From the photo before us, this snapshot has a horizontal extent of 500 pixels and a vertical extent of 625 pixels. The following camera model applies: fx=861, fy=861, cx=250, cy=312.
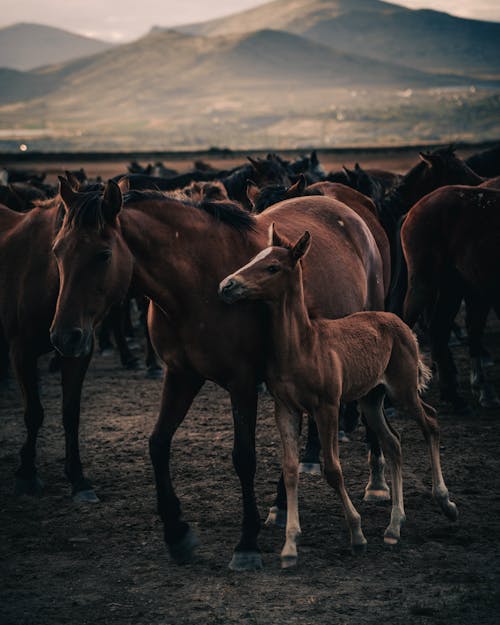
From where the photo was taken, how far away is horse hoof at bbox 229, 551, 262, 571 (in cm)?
520

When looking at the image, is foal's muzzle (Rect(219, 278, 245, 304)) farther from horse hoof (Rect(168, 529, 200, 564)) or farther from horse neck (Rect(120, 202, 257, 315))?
horse hoof (Rect(168, 529, 200, 564))

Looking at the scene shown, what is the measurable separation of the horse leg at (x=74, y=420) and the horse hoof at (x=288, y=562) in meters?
1.98

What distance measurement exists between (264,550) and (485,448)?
2.93 meters

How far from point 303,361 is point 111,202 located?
1.49 m

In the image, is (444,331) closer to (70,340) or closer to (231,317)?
(231,317)

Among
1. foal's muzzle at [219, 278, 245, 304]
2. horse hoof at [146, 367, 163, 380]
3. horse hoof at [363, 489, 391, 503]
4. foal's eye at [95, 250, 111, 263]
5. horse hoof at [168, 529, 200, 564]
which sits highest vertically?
foal's eye at [95, 250, 111, 263]

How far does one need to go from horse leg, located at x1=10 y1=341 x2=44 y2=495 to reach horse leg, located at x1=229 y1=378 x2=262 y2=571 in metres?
2.26

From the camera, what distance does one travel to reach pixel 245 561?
17.1ft

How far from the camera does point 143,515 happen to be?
6.27 m

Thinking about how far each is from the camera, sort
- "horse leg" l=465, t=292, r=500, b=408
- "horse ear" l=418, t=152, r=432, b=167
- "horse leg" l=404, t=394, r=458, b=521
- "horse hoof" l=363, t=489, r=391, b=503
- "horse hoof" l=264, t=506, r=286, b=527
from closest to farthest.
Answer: "horse leg" l=404, t=394, r=458, b=521 → "horse hoof" l=264, t=506, r=286, b=527 → "horse hoof" l=363, t=489, r=391, b=503 → "horse leg" l=465, t=292, r=500, b=408 → "horse ear" l=418, t=152, r=432, b=167

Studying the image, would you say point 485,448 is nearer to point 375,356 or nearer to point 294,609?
point 375,356

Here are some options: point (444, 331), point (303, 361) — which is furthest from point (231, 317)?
point (444, 331)

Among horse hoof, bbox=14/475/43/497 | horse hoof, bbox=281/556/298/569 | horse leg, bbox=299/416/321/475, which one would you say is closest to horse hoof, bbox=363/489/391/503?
horse leg, bbox=299/416/321/475

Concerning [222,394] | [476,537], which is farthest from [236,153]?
[476,537]
